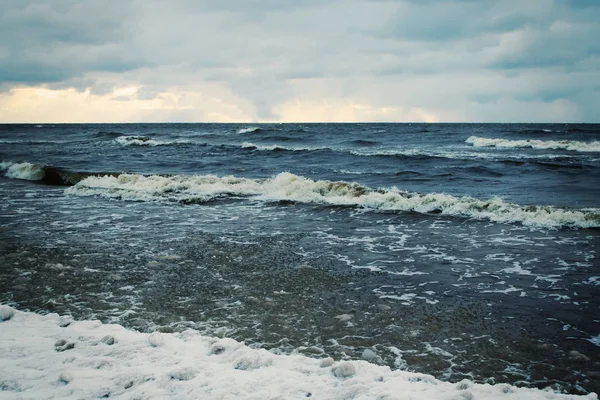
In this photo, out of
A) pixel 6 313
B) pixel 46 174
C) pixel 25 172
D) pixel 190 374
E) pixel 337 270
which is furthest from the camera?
pixel 25 172

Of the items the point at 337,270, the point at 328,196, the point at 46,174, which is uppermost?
the point at 46,174

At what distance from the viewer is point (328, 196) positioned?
612 inches

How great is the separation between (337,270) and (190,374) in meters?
4.04

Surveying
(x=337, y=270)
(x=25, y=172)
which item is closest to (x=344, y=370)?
(x=337, y=270)

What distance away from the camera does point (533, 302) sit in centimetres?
643

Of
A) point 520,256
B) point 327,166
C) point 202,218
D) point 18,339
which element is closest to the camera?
point 18,339

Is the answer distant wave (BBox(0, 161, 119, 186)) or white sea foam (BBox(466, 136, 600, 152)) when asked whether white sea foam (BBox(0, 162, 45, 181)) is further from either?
white sea foam (BBox(466, 136, 600, 152))

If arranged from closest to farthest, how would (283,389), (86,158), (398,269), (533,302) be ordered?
(283,389) < (533,302) < (398,269) < (86,158)

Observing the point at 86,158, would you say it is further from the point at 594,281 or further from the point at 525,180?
the point at 594,281

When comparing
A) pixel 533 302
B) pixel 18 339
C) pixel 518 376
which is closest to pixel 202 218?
pixel 18 339

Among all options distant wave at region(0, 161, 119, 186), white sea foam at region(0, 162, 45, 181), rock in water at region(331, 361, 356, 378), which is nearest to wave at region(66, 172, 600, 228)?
distant wave at region(0, 161, 119, 186)

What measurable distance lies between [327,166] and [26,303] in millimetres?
20606

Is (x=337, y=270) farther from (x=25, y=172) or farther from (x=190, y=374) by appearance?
(x=25, y=172)

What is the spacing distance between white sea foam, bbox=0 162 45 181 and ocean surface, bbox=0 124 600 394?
4.38 meters
